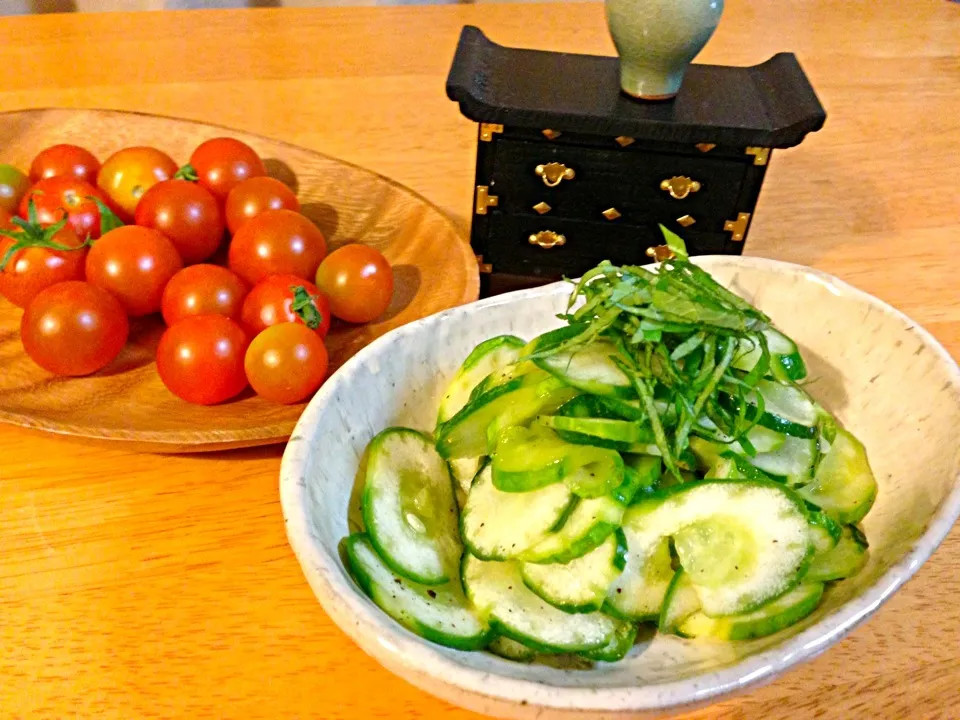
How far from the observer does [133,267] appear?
96 cm

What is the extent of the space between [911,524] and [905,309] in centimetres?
58

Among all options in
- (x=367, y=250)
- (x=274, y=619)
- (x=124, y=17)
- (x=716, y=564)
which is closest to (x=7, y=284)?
(x=367, y=250)

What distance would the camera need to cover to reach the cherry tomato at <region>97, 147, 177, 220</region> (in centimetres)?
112

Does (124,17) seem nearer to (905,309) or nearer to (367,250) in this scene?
(367,250)

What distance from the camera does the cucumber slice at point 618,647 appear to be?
0.57 metres

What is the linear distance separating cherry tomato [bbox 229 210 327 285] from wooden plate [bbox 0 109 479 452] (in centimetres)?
10

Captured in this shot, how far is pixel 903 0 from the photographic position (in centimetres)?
217

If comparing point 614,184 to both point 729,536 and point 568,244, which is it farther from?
point 729,536

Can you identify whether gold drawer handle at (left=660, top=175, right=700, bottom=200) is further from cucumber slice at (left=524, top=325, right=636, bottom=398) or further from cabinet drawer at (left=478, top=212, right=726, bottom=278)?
cucumber slice at (left=524, top=325, right=636, bottom=398)

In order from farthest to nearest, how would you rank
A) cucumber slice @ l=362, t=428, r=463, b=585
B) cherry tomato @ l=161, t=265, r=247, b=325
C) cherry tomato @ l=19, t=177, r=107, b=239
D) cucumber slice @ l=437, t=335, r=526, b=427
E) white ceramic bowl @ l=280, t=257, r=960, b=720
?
cherry tomato @ l=19, t=177, r=107, b=239, cherry tomato @ l=161, t=265, r=247, b=325, cucumber slice @ l=437, t=335, r=526, b=427, cucumber slice @ l=362, t=428, r=463, b=585, white ceramic bowl @ l=280, t=257, r=960, b=720

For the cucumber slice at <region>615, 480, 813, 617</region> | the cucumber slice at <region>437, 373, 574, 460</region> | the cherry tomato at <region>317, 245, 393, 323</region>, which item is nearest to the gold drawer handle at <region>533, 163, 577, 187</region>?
the cherry tomato at <region>317, 245, 393, 323</region>

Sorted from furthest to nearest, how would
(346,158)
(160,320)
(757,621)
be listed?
(346,158), (160,320), (757,621)

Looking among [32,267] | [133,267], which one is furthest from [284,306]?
[32,267]

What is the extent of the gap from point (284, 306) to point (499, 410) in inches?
14.7
